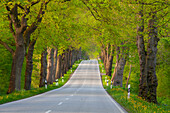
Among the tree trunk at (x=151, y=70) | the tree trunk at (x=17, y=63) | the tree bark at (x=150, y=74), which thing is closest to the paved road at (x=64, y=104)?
the tree trunk at (x=17, y=63)

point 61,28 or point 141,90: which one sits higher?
point 61,28

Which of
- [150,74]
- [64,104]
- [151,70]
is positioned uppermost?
[151,70]

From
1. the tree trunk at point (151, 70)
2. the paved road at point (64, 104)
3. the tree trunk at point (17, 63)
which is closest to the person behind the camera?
the paved road at point (64, 104)

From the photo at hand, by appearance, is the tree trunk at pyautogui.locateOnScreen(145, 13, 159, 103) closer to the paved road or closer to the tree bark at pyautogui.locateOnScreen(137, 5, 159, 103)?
the tree bark at pyautogui.locateOnScreen(137, 5, 159, 103)

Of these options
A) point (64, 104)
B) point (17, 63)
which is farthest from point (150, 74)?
point (17, 63)

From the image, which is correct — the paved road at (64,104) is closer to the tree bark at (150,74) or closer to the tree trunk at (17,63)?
the tree trunk at (17,63)

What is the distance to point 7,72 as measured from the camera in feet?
118

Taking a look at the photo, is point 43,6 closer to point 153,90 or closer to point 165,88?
point 153,90

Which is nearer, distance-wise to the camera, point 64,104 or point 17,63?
point 64,104

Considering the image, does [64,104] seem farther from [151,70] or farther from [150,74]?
[151,70]

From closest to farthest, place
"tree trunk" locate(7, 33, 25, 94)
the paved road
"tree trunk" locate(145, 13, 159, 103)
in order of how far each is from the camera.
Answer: the paved road, "tree trunk" locate(145, 13, 159, 103), "tree trunk" locate(7, 33, 25, 94)

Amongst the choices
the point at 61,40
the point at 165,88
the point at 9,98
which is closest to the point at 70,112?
the point at 9,98

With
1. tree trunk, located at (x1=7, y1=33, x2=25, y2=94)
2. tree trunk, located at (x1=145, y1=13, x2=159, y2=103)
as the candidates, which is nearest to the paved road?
tree trunk, located at (x1=7, y1=33, x2=25, y2=94)

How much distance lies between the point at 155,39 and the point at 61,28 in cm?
800
